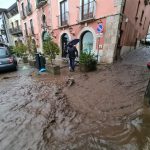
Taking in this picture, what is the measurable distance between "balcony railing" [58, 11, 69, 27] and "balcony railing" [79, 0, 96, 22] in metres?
1.78

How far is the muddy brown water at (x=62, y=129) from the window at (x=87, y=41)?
7.43 m

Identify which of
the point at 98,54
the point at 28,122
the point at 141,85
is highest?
the point at 98,54

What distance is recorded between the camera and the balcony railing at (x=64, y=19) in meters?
11.0

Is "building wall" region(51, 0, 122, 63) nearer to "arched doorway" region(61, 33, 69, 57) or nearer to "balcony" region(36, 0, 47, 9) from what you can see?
"arched doorway" region(61, 33, 69, 57)

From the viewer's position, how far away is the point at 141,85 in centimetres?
443

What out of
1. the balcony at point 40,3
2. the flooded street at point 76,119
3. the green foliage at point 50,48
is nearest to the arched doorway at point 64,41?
the balcony at point 40,3

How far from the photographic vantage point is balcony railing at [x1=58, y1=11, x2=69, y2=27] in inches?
433

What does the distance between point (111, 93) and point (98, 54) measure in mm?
5595

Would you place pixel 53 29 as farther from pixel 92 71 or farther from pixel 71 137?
pixel 71 137

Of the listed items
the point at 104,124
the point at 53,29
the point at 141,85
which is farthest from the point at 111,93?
the point at 53,29

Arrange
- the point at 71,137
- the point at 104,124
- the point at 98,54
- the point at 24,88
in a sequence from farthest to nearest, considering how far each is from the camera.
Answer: the point at 98,54, the point at 24,88, the point at 104,124, the point at 71,137

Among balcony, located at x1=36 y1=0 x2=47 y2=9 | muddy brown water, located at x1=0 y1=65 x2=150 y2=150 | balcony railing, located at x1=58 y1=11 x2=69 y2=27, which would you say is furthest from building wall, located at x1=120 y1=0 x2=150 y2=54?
balcony, located at x1=36 y1=0 x2=47 y2=9

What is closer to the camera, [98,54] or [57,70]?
[57,70]

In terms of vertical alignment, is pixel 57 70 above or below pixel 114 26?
below
